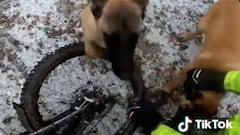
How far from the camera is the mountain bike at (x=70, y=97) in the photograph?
2.77m

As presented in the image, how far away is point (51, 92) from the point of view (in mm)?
3266

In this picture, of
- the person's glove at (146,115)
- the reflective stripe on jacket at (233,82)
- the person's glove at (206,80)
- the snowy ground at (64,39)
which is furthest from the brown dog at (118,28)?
the snowy ground at (64,39)

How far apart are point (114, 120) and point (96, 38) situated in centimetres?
77

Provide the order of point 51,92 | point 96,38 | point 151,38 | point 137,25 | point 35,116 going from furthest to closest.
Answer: point 151,38 → point 51,92 → point 35,116 → point 96,38 → point 137,25

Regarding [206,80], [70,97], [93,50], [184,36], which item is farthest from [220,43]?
[70,97]

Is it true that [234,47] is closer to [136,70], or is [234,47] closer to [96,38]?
[136,70]

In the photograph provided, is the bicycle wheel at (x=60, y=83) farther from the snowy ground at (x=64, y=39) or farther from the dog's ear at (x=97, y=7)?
the dog's ear at (x=97, y=7)

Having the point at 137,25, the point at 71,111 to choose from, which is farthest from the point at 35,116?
the point at 137,25

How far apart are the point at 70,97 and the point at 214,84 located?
1.05 meters

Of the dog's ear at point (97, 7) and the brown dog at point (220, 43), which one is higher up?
the dog's ear at point (97, 7)

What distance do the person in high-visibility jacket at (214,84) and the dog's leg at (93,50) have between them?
0.51 metres

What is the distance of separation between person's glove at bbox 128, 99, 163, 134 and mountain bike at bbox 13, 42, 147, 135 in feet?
0.20

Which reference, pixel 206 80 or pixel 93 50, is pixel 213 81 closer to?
pixel 206 80

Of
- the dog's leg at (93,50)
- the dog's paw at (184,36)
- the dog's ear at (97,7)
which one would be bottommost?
the dog's paw at (184,36)
